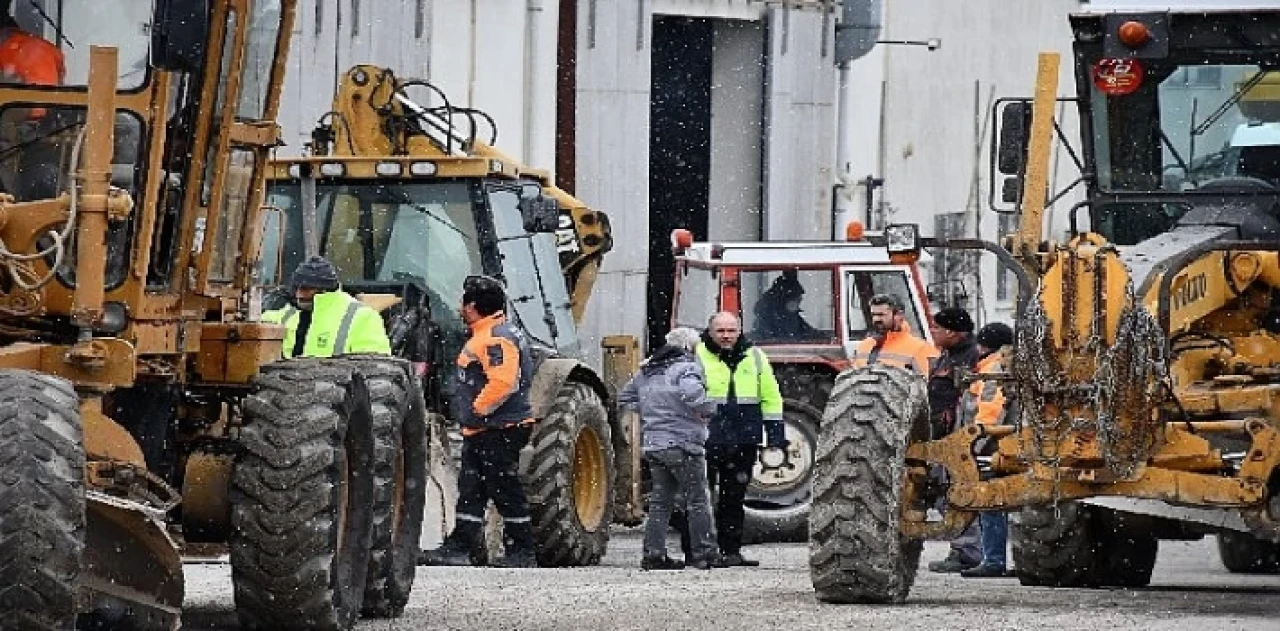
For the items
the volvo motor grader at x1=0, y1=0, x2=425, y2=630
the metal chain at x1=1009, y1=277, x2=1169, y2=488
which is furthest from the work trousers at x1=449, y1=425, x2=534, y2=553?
the metal chain at x1=1009, y1=277, x2=1169, y2=488

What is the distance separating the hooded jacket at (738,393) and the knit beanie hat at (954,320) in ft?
3.51

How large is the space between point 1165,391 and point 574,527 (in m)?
5.35

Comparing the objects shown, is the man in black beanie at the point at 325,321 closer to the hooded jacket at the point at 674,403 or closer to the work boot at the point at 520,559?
the work boot at the point at 520,559

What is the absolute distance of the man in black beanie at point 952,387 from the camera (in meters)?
17.5

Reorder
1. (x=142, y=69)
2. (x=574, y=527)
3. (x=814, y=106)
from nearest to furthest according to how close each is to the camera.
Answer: (x=142, y=69) < (x=574, y=527) < (x=814, y=106)

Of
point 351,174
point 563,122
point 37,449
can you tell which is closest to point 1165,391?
point 37,449

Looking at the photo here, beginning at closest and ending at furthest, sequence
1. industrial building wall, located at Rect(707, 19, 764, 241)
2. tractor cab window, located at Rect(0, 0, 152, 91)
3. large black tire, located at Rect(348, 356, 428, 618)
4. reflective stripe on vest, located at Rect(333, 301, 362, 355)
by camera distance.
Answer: tractor cab window, located at Rect(0, 0, 152, 91)
large black tire, located at Rect(348, 356, 428, 618)
reflective stripe on vest, located at Rect(333, 301, 362, 355)
industrial building wall, located at Rect(707, 19, 764, 241)

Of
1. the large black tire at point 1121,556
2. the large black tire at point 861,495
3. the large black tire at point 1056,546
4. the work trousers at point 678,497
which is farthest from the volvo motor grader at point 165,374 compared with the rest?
the work trousers at point 678,497

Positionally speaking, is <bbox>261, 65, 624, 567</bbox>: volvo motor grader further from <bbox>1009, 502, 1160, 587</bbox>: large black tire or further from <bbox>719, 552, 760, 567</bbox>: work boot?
<bbox>1009, 502, 1160, 587</bbox>: large black tire

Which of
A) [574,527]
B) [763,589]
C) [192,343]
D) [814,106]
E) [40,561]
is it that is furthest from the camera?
[814,106]

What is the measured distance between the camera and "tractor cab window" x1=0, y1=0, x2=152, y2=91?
10.4 meters

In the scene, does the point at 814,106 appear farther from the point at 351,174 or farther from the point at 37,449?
the point at 37,449

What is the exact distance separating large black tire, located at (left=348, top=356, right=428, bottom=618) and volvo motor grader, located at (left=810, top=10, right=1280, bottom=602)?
68.4 inches

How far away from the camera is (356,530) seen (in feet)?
38.3
